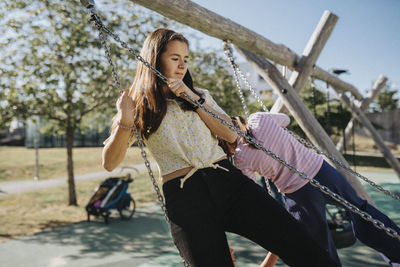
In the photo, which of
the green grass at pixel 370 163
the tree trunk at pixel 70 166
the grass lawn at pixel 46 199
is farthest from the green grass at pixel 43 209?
the green grass at pixel 370 163

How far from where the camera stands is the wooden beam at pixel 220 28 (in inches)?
76.7

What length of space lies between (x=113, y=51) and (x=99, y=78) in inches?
20.3

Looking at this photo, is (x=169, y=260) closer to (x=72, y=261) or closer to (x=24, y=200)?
(x=72, y=261)

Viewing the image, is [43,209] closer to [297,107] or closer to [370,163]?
[297,107]

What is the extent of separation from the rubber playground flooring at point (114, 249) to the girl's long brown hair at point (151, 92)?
2.10 metres

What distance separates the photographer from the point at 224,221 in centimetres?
131

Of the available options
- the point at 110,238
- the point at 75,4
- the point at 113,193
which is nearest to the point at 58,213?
the point at 113,193

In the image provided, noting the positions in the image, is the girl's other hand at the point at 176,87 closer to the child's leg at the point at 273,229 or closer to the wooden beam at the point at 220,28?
the child's leg at the point at 273,229

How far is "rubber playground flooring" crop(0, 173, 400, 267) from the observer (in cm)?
307

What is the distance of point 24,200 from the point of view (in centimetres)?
661

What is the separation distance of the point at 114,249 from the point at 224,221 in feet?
8.29

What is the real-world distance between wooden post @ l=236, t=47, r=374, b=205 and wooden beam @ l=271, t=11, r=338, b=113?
0.15 meters

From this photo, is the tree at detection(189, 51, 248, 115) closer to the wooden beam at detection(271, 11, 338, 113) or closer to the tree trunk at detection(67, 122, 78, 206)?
the tree trunk at detection(67, 122, 78, 206)

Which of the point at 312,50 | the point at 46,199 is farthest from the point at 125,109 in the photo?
the point at 46,199
